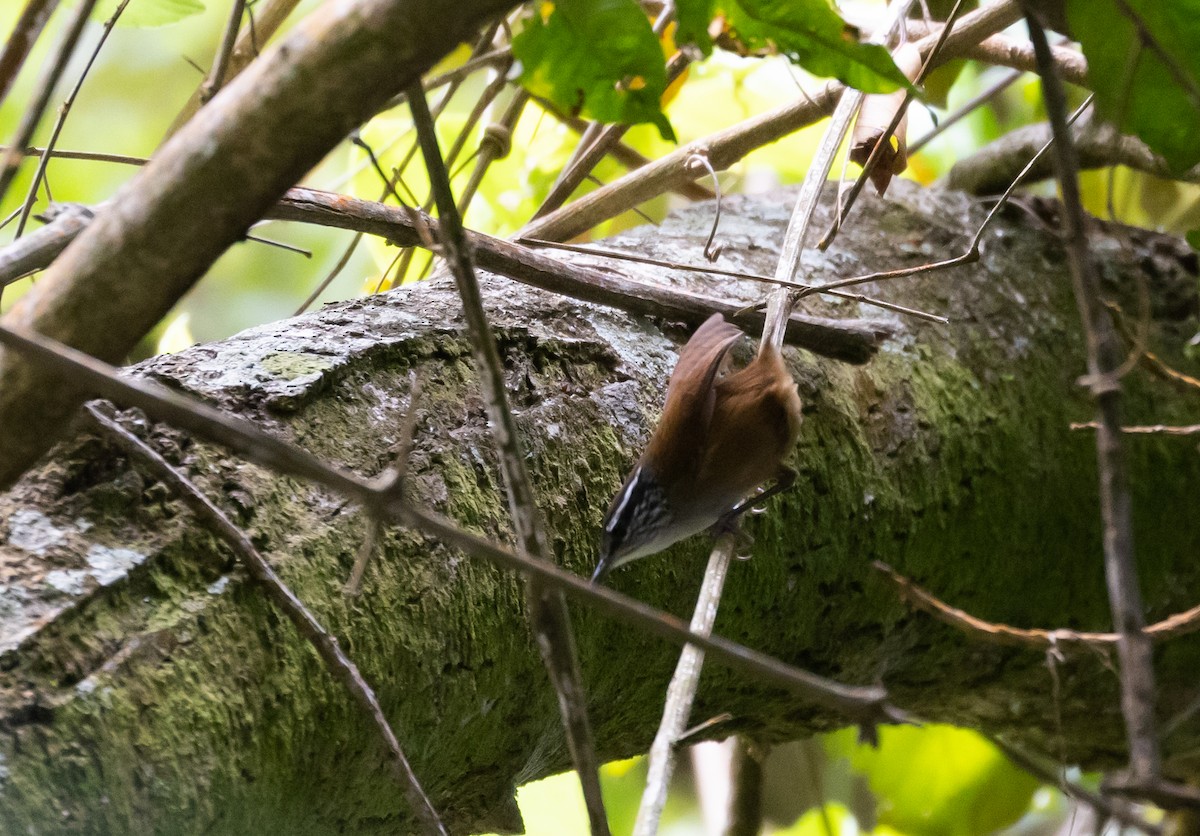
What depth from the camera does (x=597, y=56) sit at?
68 centimetres

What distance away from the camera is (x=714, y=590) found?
91 cm

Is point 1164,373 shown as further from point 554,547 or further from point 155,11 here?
point 155,11

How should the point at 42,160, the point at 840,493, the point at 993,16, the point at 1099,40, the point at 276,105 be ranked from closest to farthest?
the point at 276,105 → the point at 1099,40 → the point at 42,160 → the point at 840,493 → the point at 993,16

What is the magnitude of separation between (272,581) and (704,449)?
0.50 m

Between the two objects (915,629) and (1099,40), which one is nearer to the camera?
(1099,40)

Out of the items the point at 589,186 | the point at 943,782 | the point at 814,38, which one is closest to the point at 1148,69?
the point at 814,38

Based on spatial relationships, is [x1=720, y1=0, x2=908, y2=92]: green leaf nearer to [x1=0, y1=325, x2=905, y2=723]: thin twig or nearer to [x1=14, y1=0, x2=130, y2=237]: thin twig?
[x1=0, y1=325, x2=905, y2=723]: thin twig

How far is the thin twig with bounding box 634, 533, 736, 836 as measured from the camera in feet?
2.05

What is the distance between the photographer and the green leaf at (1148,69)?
27.2 inches

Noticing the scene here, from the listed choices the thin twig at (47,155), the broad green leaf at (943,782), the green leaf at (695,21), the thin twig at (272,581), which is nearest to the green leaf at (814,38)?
the green leaf at (695,21)

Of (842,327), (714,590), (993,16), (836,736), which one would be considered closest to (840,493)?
(842,327)

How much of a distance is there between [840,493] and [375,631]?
646 mm

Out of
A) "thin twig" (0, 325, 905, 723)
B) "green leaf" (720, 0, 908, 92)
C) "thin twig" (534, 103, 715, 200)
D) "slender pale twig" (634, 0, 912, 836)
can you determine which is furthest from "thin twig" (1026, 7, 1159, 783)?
"thin twig" (534, 103, 715, 200)

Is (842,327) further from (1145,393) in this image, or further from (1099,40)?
(1145,393)
